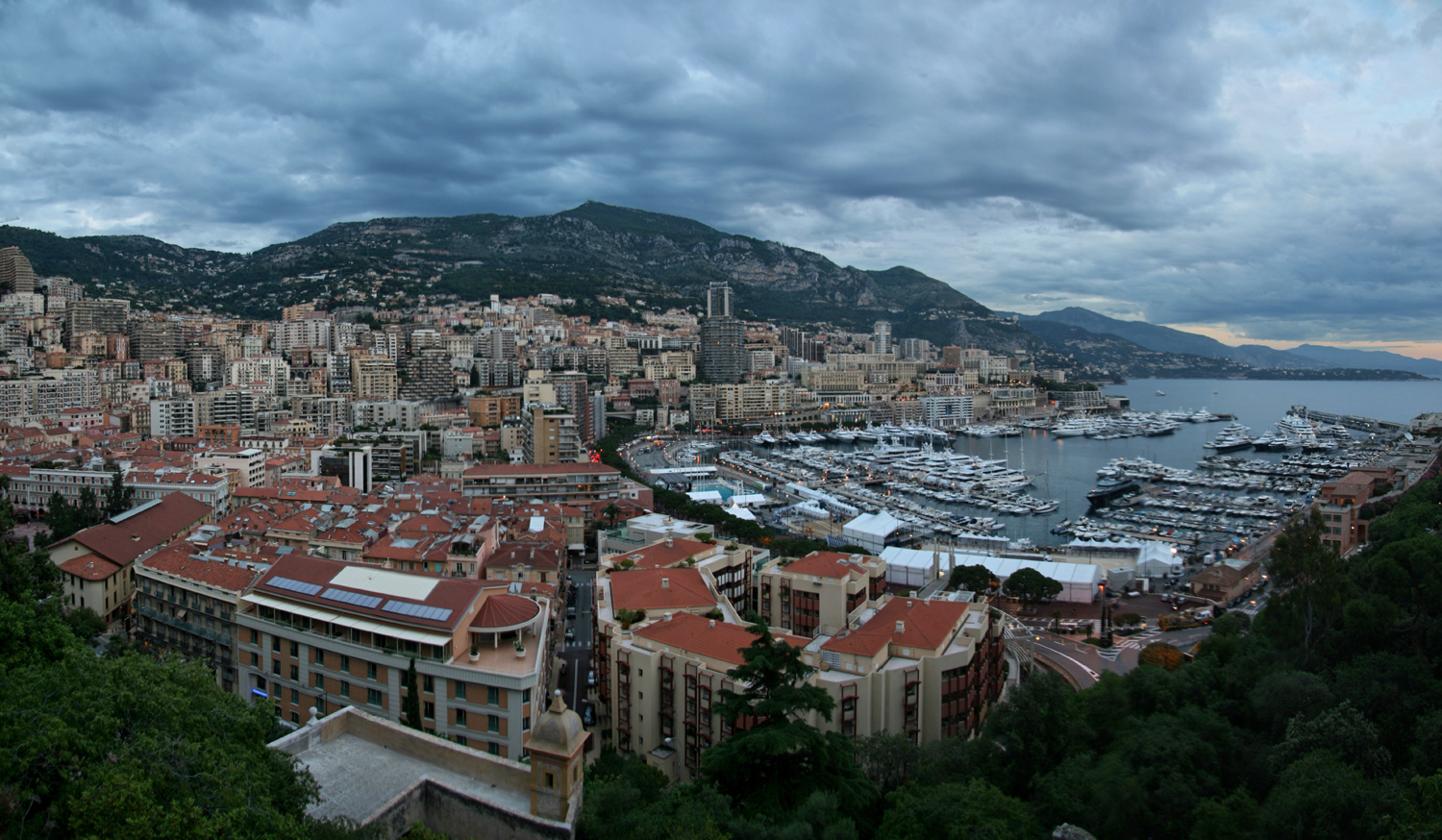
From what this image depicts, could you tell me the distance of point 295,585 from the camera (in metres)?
13.0

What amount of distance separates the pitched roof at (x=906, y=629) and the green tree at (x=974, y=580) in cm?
843

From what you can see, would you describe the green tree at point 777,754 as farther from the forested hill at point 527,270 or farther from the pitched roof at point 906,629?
the forested hill at point 527,270

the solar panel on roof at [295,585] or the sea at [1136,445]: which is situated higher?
the solar panel on roof at [295,585]

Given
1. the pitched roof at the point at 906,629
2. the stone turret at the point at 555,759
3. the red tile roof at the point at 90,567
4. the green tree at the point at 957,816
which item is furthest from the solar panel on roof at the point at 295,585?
the green tree at the point at 957,816

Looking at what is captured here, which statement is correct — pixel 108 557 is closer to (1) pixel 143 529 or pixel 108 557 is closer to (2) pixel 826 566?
(1) pixel 143 529

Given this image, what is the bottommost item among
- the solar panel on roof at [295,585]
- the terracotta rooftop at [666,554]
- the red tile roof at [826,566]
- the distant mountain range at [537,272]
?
the red tile roof at [826,566]

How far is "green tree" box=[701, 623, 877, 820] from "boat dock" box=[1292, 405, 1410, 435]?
83.2 m

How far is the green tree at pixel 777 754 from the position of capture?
914 centimetres

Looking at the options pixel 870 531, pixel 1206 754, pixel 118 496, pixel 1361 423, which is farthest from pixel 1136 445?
pixel 118 496

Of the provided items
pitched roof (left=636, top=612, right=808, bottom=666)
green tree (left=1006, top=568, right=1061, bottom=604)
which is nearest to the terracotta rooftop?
pitched roof (left=636, top=612, right=808, bottom=666)

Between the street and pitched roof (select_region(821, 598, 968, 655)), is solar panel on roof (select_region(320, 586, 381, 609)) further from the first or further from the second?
pitched roof (select_region(821, 598, 968, 655))

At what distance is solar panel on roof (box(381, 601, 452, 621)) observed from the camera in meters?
11.7

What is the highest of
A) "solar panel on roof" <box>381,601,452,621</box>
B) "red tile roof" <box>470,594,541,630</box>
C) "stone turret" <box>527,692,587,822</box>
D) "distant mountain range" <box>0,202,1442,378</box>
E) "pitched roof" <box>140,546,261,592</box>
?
"distant mountain range" <box>0,202,1442,378</box>

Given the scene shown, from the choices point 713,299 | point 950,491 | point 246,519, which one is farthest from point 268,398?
point 713,299
